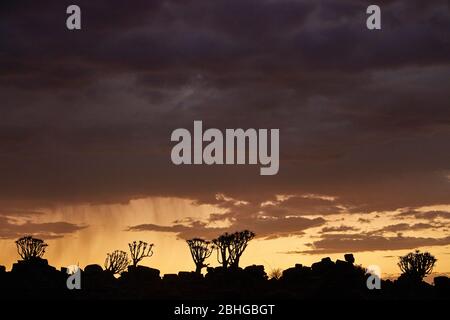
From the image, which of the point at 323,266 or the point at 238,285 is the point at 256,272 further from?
the point at 323,266

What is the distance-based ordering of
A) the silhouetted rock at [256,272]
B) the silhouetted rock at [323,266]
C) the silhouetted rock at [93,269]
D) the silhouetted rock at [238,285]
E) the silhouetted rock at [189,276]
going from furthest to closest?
the silhouetted rock at [93,269] < the silhouetted rock at [189,276] < the silhouetted rock at [256,272] < the silhouetted rock at [323,266] < the silhouetted rock at [238,285]

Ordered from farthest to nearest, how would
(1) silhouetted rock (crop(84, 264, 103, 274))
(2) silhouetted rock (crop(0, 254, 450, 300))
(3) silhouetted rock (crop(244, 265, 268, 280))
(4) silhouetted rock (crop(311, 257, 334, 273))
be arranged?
(1) silhouetted rock (crop(84, 264, 103, 274)) < (3) silhouetted rock (crop(244, 265, 268, 280)) < (4) silhouetted rock (crop(311, 257, 334, 273)) < (2) silhouetted rock (crop(0, 254, 450, 300))

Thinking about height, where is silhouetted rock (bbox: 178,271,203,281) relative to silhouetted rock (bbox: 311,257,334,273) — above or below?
below

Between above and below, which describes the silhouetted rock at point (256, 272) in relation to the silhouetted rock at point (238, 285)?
above

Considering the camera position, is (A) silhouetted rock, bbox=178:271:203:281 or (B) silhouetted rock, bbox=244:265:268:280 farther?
(A) silhouetted rock, bbox=178:271:203:281

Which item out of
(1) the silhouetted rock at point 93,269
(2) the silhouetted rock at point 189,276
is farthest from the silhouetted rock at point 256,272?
(1) the silhouetted rock at point 93,269

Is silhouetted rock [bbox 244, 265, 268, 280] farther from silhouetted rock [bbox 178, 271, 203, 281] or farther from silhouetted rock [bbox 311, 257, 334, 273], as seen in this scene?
silhouetted rock [bbox 178, 271, 203, 281]

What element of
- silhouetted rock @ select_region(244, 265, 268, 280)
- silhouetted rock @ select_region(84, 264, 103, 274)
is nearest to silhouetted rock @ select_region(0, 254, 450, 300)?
silhouetted rock @ select_region(244, 265, 268, 280)

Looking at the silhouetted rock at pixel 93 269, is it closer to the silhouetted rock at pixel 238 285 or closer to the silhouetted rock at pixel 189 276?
the silhouetted rock at pixel 238 285

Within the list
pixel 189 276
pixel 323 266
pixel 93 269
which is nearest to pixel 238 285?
pixel 323 266

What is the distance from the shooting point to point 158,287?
9988 cm

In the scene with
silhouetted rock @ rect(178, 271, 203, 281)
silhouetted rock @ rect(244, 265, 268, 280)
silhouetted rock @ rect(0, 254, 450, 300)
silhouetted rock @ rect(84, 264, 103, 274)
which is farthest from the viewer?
→ silhouetted rock @ rect(84, 264, 103, 274)
